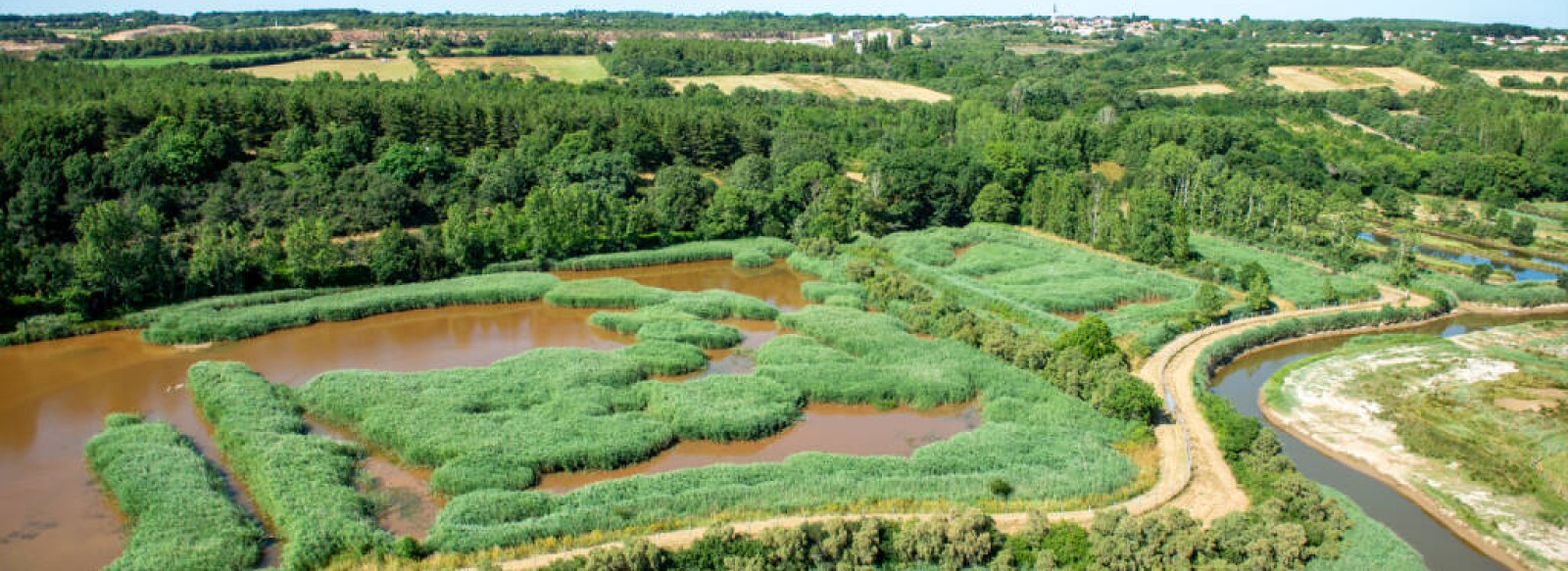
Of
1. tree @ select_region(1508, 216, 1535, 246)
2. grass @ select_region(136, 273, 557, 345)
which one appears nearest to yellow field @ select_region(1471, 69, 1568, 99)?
tree @ select_region(1508, 216, 1535, 246)

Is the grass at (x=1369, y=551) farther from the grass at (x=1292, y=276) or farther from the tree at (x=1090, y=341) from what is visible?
the grass at (x=1292, y=276)

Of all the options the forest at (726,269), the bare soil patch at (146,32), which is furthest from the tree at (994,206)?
the bare soil patch at (146,32)

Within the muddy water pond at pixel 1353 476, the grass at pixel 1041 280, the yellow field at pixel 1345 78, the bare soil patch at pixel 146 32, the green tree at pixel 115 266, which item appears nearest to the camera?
the muddy water pond at pixel 1353 476

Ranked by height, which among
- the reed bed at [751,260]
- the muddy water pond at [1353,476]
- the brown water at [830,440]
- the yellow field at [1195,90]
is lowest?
the muddy water pond at [1353,476]

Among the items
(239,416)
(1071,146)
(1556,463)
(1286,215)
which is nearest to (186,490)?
(239,416)

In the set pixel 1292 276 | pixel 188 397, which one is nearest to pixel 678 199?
pixel 188 397
